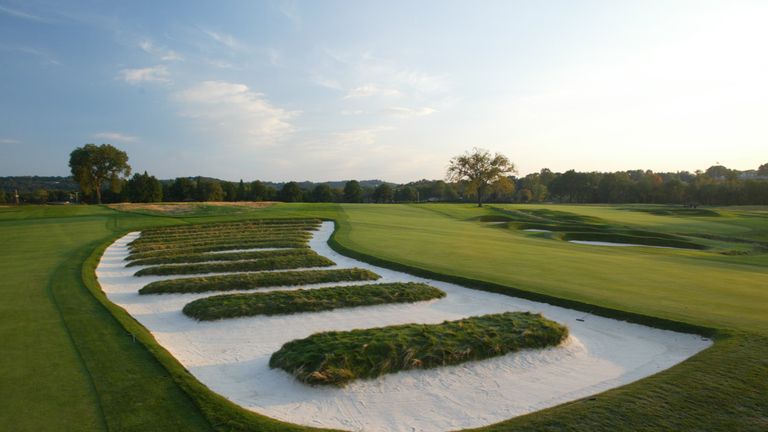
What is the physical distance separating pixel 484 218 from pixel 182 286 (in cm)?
4010

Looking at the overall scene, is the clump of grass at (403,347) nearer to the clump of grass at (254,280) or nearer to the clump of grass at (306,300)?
the clump of grass at (306,300)

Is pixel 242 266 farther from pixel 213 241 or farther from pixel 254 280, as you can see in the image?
pixel 213 241

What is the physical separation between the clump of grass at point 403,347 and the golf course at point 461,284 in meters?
1.56

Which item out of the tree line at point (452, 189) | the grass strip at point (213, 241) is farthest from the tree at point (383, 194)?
the grass strip at point (213, 241)

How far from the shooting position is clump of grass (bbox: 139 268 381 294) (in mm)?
13922

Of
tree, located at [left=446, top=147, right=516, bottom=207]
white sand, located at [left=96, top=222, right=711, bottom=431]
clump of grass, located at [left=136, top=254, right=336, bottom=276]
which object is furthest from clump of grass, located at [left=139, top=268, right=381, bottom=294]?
tree, located at [left=446, top=147, right=516, bottom=207]

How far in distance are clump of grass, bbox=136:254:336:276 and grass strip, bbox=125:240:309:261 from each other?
3.32m

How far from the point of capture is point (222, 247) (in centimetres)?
2241

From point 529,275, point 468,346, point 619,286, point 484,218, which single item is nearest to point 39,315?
point 468,346

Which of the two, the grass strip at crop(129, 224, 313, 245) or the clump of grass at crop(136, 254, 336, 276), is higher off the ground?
the grass strip at crop(129, 224, 313, 245)

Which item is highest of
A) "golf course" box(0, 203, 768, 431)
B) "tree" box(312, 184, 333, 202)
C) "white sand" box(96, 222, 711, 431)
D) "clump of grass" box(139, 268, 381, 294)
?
"tree" box(312, 184, 333, 202)

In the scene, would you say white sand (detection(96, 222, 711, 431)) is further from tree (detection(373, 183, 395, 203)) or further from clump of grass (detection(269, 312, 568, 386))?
tree (detection(373, 183, 395, 203))

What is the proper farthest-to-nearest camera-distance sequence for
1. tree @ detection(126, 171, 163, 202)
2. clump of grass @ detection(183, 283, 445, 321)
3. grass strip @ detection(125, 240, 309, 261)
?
tree @ detection(126, 171, 163, 202) < grass strip @ detection(125, 240, 309, 261) < clump of grass @ detection(183, 283, 445, 321)

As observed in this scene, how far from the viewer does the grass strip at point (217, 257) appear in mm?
18781
